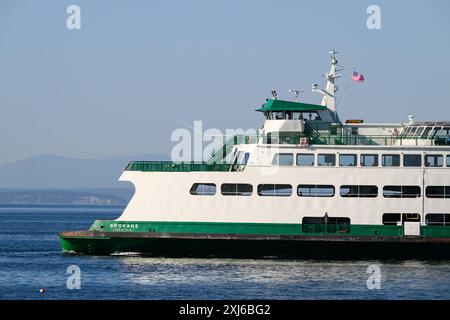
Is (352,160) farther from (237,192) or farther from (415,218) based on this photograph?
(237,192)

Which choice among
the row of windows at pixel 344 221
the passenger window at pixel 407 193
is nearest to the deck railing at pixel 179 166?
the row of windows at pixel 344 221

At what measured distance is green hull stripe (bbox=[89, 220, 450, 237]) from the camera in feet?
111

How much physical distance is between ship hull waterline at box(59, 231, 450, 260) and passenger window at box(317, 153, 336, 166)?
8.53ft


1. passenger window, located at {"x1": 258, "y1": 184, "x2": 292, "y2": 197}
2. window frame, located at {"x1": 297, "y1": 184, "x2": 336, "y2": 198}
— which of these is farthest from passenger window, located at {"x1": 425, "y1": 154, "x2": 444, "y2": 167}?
passenger window, located at {"x1": 258, "y1": 184, "x2": 292, "y2": 197}

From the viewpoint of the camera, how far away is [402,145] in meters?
34.8

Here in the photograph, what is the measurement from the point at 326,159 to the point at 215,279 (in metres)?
7.43

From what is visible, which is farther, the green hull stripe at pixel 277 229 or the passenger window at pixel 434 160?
the passenger window at pixel 434 160

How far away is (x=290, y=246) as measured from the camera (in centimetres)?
3369

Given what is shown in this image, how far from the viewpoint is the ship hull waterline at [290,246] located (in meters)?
33.6

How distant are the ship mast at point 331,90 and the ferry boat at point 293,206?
2.65 m

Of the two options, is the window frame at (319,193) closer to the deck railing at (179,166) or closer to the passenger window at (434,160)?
the deck railing at (179,166)

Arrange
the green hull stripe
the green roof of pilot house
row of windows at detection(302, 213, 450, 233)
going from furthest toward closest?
the green roof of pilot house < row of windows at detection(302, 213, 450, 233) < the green hull stripe

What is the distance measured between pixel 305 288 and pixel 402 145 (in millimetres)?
8902

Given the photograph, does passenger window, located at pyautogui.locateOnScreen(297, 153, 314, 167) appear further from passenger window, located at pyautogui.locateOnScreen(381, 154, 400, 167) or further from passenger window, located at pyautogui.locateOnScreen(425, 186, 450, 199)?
passenger window, located at pyautogui.locateOnScreen(425, 186, 450, 199)
